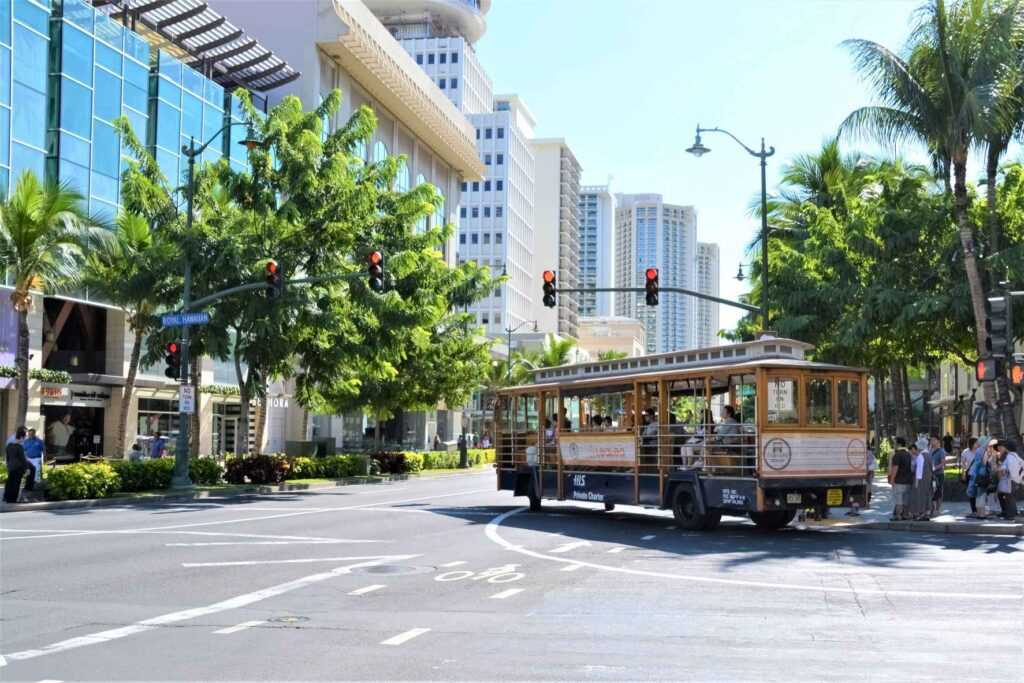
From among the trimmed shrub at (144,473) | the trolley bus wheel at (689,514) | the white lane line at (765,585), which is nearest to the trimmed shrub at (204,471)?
the trimmed shrub at (144,473)

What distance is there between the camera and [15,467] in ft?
80.3

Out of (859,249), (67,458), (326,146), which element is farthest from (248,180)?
(859,249)

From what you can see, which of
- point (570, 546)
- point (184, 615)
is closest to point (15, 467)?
point (570, 546)

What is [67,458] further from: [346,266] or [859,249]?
[859,249]

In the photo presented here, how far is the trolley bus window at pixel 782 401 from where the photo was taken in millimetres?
18656

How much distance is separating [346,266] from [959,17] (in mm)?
18424

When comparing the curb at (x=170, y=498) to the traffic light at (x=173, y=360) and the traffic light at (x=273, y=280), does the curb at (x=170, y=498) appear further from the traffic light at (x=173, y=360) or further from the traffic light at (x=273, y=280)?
the traffic light at (x=273, y=280)

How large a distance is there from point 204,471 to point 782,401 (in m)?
20.1

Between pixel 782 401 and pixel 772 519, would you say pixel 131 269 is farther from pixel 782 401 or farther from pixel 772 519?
Answer: pixel 782 401

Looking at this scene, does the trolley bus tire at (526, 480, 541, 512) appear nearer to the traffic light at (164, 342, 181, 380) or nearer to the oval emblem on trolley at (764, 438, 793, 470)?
the oval emblem on trolley at (764, 438, 793, 470)

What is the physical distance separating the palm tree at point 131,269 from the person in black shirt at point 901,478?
20.5 metres

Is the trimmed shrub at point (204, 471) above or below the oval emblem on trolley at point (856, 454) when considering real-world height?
below

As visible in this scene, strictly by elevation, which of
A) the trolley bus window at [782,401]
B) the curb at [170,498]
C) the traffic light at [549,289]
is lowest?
the curb at [170,498]

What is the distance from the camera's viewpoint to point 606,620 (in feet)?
34.2
